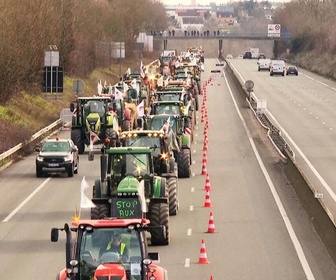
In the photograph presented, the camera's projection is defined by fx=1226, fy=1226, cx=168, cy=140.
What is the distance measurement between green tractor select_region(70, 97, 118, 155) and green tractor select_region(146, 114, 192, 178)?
6.85 m

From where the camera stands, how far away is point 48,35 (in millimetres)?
73938

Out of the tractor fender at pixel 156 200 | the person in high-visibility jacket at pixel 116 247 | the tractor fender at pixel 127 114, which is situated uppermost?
the person in high-visibility jacket at pixel 116 247

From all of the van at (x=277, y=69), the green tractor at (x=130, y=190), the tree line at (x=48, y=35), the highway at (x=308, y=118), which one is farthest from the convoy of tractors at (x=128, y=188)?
the van at (x=277, y=69)

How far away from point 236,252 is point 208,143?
29.3 meters

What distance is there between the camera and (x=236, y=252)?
28.3 m

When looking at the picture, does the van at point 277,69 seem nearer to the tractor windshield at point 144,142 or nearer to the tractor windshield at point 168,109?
the tractor windshield at point 168,109

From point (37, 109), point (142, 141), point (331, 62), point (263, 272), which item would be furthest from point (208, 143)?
point (331, 62)

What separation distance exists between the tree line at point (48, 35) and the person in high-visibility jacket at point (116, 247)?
137 ft

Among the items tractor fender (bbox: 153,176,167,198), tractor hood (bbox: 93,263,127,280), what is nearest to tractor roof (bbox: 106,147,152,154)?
tractor fender (bbox: 153,176,167,198)

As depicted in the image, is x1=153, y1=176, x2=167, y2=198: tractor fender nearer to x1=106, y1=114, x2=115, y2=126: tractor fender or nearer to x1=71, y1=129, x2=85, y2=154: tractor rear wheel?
x1=71, y1=129, x2=85, y2=154: tractor rear wheel

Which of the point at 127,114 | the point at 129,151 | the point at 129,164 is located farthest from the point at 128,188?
the point at 127,114

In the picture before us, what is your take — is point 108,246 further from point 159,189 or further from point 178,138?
point 178,138

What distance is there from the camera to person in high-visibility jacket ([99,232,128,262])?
18859mm

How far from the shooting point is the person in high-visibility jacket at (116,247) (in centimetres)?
1886
